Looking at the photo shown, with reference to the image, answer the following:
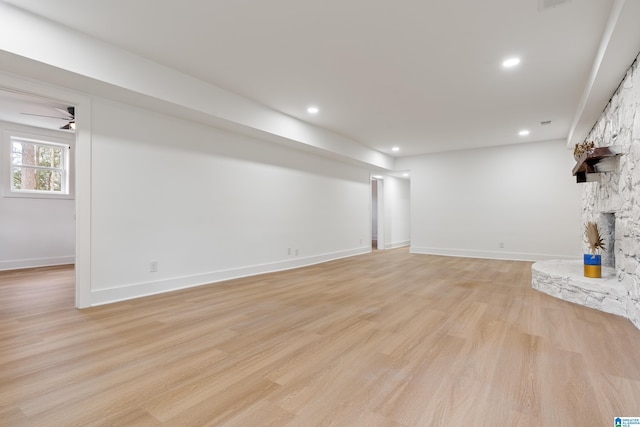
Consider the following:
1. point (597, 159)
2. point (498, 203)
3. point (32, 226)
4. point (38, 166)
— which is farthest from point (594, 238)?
point (38, 166)

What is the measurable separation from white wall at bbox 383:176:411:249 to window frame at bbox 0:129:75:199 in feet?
24.1

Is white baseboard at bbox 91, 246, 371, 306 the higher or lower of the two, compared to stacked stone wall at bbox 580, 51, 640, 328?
lower

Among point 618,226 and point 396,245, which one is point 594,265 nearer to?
point 618,226

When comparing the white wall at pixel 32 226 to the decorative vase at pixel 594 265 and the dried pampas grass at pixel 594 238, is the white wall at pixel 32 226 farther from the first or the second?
the dried pampas grass at pixel 594 238

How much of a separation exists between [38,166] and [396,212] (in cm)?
838

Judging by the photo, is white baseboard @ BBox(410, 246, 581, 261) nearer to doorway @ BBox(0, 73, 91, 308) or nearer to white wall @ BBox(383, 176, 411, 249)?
white wall @ BBox(383, 176, 411, 249)

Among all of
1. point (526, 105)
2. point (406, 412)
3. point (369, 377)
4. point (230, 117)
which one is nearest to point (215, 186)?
point (230, 117)

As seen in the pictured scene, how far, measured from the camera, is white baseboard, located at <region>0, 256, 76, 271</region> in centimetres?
534

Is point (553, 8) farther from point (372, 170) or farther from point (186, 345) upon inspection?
point (372, 170)

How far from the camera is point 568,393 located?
1.67 meters

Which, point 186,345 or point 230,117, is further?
point 230,117

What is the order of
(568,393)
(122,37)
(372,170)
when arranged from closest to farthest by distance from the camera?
(568,393) → (122,37) → (372,170)

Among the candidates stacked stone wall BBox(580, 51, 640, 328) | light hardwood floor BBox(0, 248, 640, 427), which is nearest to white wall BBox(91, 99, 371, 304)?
light hardwood floor BBox(0, 248, 640, 427)

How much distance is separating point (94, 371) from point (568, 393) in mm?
2745
